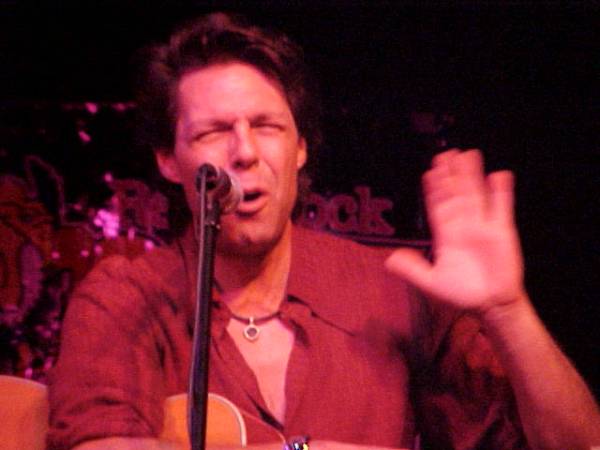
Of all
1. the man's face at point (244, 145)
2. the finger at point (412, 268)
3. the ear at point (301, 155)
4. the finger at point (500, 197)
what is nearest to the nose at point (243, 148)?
the man's face at point (244, 145)

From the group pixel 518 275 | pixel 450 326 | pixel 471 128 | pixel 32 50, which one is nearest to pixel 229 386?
pixel 450 326

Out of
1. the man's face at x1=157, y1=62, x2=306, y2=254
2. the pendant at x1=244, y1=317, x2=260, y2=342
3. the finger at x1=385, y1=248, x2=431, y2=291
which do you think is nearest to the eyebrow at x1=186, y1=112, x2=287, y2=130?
the man's face at x1=157, y1=62, x2=306, y2=254

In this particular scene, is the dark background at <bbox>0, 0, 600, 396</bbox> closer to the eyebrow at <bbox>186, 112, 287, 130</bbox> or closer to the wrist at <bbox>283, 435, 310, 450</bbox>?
the eyebrow at <bbox>186, 112, 287, 130</bbox>

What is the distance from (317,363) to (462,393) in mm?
398

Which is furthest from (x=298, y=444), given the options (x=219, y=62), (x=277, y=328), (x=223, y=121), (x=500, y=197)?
(x=219, y=62)

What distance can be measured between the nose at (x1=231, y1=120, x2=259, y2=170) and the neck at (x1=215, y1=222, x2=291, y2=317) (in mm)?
229

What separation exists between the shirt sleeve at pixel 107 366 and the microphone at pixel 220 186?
2.75 feet

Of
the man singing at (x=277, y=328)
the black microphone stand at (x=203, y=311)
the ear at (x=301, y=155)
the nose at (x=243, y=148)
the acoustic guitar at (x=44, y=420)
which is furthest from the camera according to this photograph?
the ear at (x=301, y=155)

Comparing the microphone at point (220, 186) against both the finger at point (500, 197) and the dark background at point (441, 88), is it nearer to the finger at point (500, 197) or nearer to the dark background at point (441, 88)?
the finger at point (500, 197)

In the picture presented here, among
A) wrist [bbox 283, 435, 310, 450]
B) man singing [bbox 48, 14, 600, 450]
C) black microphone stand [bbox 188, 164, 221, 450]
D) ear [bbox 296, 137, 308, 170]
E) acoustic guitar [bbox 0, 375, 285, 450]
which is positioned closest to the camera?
black microphone stand [bbox 188, 164, 221, 450]

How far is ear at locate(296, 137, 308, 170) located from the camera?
2518 mm

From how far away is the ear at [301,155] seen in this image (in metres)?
2.52

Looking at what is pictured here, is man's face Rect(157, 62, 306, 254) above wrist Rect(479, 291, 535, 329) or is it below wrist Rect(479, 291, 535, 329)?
above

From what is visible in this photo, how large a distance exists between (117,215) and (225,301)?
1.38 feet
